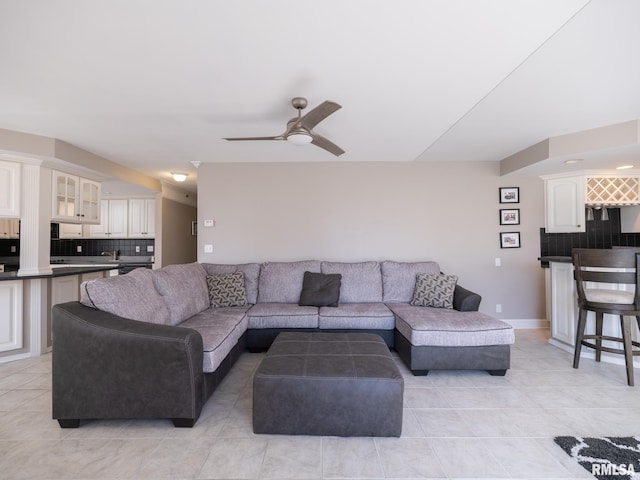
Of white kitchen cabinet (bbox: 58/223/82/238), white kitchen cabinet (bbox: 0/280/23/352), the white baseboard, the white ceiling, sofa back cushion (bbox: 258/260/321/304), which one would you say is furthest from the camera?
white kitchen cabinet (bbox: 58/223/82/238)

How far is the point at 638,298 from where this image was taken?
7.98 feet

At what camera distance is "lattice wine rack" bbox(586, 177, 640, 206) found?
161 inches

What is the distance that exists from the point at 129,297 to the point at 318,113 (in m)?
1.94

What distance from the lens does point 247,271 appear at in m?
3.77

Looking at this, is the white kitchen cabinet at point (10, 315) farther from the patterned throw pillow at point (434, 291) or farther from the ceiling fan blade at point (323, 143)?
the patterned throw pillow at point (434, 291)

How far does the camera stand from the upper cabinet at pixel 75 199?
11.7 ft

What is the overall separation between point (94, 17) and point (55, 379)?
2151 mm

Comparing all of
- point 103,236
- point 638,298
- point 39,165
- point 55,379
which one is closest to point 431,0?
point 638,298

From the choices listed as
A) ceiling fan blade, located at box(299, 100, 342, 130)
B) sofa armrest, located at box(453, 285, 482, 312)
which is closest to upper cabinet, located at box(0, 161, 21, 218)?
ceiling fan blade, located at box(299, 100, 342, 130)

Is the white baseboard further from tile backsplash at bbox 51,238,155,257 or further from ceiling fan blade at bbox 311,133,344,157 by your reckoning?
tile backsplash at bbox 51,238,155,257

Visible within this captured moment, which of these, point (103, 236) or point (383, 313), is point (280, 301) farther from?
point (103, 236)

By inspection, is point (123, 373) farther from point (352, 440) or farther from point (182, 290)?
point (352, 440)

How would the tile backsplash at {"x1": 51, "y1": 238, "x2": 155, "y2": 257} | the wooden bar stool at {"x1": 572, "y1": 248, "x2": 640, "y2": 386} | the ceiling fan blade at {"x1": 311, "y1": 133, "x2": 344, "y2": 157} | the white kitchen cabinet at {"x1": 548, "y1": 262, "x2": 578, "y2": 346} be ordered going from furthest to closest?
the tile backsplash at {"x1": 51, "y1": 238, "x2": 155, "y2": 257}
the white kitchen cabinet at {"x1": 548, "y1": 262, "x2": 578, "y2": 346}
the wooden bar stool at {"x1": 572, "y1": 248, "x2": 640, "y2": 386}
the ceiling fan blade at {"x1": 311, "y1": 133, "x2": 344, "y2": 157}

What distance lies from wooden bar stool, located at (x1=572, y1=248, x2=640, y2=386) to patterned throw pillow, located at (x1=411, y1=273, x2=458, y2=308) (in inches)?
44.3
